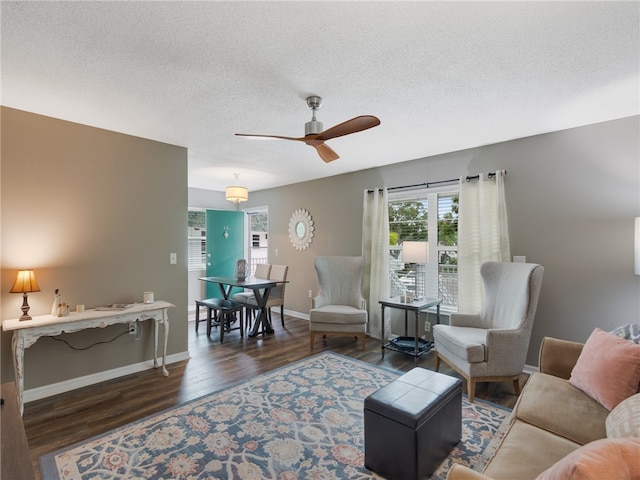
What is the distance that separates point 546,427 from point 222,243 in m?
6.09

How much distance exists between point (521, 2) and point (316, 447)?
9.19ft

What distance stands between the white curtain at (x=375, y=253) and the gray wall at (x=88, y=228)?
2.51 meters

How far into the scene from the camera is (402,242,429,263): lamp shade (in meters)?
3.79

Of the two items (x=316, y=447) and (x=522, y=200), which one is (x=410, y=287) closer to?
(x=522, y=200)

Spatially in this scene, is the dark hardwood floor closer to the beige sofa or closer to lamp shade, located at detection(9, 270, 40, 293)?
the beige sofa

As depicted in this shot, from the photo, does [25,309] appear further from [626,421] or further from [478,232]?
[478,232]

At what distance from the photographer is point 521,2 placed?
152 cm

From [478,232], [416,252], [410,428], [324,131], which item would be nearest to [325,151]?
[324,131]

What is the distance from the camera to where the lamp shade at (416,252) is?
12.4 ft

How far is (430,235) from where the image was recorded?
4250 millimetres

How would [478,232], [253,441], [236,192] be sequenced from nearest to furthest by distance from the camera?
[253,441] → [478,232] → [236,192]

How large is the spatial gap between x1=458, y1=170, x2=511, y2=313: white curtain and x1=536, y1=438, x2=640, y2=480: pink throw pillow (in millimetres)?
2875

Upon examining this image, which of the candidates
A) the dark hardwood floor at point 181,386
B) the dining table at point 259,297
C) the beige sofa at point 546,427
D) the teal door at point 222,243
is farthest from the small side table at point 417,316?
the teal door at point 222,243

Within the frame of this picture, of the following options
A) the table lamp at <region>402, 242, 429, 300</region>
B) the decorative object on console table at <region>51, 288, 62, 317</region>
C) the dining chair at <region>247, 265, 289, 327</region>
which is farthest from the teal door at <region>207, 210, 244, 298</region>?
the table lamp at <region>402, 242, 429, 300</region>
